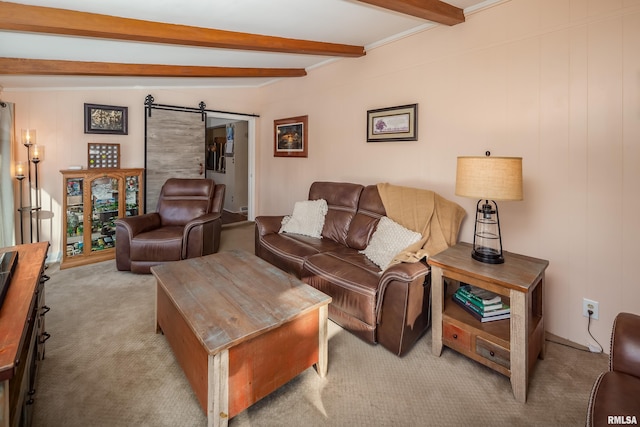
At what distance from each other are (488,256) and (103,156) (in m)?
4.50

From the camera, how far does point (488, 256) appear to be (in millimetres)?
1979

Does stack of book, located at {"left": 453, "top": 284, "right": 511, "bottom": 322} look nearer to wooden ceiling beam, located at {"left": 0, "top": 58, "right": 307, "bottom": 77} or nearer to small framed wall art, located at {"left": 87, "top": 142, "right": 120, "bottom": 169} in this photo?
wooden ceiling beam, located at {"left": 0, "top": 58, "right": 307, "bottom": 77}

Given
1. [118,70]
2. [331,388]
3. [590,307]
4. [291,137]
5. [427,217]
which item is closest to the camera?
[331,388]

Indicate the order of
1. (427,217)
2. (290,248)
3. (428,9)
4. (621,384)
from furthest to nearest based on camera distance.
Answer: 1. (290,248)
2. (427,217)
3. (428,9)
4. (621,384)

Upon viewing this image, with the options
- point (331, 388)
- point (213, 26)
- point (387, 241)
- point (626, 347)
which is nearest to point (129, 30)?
point (213, 26)

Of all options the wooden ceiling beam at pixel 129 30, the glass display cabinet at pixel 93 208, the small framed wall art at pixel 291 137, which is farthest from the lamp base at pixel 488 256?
the glass display cabinet at pixel 93 208

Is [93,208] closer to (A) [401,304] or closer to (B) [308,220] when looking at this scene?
(B) [308,220]

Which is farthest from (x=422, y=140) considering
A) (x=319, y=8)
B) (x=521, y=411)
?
(x=521, y=411)

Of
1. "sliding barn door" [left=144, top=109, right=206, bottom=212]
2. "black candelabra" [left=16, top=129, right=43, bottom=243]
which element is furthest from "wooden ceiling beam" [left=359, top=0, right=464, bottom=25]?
"black candelabra" [left=16, top=129, right=43, bottom=243]

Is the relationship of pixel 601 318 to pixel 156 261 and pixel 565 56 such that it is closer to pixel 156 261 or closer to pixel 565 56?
pixel 565 56

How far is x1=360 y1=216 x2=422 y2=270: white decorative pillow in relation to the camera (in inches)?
94.6

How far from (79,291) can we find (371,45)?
380cm

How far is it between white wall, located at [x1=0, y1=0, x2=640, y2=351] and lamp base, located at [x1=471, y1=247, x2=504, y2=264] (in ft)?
1.85

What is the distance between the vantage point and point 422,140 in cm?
296
